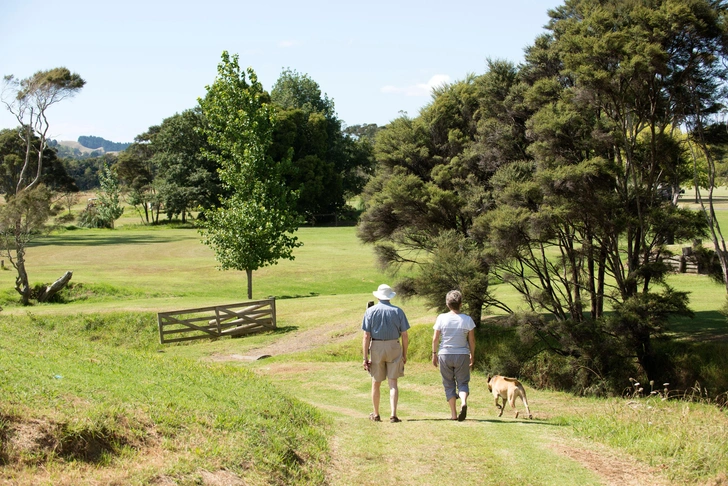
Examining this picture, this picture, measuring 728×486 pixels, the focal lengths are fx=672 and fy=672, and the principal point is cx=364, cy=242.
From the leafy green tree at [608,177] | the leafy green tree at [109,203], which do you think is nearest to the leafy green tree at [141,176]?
the leafy green tree at [109,203]

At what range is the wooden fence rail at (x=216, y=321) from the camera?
25.9 m

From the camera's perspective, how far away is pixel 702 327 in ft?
77.4

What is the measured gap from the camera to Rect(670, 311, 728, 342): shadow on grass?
21953mm

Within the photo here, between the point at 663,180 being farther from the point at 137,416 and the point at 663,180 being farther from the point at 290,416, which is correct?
the point at 137,416

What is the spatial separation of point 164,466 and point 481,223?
62.2 ft

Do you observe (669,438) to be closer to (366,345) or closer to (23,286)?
(366,345)

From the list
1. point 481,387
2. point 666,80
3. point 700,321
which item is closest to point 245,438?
point 481,387

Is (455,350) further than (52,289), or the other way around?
(52,289)

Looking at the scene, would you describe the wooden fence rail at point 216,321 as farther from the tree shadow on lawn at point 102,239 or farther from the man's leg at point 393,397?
the tree shadow on lawn at point 102,239

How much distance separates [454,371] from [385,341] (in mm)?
1280

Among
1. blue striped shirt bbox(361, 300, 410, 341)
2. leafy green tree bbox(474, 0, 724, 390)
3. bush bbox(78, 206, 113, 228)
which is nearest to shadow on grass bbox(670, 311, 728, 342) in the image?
leafy green tree bbox(474, 0, 724, 390)

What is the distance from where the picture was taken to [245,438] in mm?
7500

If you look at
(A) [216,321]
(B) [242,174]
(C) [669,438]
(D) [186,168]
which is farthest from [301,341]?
(D) [186,168]

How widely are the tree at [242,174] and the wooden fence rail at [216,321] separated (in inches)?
270
